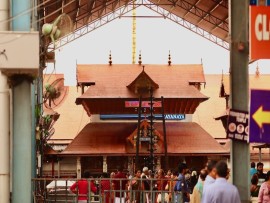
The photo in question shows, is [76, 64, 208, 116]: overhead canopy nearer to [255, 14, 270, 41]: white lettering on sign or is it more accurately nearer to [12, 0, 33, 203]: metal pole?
[12, 0, 33, 203]: metal pole

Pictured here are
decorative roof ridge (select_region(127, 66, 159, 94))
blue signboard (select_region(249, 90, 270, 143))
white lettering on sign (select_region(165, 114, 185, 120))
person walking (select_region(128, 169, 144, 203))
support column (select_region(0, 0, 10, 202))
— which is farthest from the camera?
white lettering on sign (select_region(165, 114, 185, 120))

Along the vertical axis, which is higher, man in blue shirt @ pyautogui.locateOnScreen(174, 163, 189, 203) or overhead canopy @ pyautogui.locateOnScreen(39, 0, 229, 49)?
overhead canopy @ pyautogui.locateOnScreen(39, 0, 229, 49)

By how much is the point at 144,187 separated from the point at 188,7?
112 ft

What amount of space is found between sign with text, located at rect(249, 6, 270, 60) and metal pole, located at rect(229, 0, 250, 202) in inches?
Answer: 26.3

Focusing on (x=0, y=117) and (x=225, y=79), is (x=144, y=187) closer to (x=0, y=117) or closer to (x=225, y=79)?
(x=0, y=117)

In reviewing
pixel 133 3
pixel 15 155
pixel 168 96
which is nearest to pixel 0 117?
pixel 15 155

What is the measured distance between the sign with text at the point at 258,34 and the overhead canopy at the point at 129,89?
3931 centimetres

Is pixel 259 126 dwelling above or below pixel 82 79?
below

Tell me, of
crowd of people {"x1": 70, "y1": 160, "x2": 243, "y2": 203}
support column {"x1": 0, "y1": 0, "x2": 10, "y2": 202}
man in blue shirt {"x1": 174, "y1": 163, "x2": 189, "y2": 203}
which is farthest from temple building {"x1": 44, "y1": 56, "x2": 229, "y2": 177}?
support column {"x1": 0, "y1": 0, "x2": 10, "y2": 202}

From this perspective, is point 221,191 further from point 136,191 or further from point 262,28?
point 136,191

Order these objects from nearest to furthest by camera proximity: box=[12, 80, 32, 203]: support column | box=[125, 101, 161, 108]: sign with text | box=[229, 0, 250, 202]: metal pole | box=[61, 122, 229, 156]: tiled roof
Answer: box=[229, 0, 250, 202]: metal pole → box=[12, 80, 32, 203]: support column → box=[61, 122, 229, 156]: tiled roof → box=[125, 101, 161, 108]: sign with text

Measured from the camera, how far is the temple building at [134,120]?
162ft

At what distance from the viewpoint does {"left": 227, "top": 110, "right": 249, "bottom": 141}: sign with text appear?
36.6 ft

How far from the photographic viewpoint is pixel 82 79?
5222 centimetres
